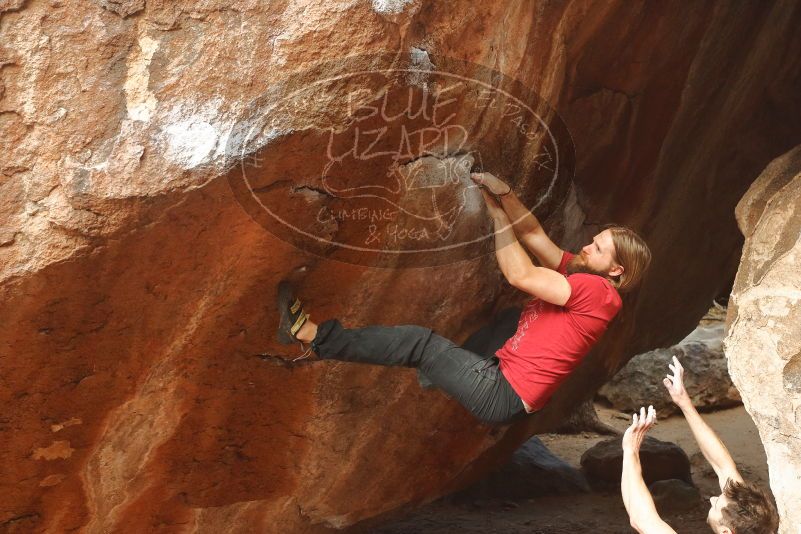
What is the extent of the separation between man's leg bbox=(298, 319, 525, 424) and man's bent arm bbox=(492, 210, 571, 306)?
37 cm

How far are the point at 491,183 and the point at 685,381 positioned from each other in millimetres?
5873

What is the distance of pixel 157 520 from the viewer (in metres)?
3.90

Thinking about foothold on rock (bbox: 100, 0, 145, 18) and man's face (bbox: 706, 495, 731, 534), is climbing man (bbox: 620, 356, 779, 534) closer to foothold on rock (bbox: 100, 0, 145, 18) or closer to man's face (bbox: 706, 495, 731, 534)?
man's face (bbox: 706, 495, 731, 534)

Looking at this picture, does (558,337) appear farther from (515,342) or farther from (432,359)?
(432,359)

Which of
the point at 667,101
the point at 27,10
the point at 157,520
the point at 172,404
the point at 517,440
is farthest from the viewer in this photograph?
the point at 517,440

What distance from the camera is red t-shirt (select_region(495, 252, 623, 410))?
328cm

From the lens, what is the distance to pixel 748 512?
2871 millimetres

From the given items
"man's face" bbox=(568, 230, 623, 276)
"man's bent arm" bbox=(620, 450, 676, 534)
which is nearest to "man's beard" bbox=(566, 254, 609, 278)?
"man's face" bbox=(568, 230, 623, 276)

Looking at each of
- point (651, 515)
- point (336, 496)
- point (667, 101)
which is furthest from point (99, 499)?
point (667, 101)

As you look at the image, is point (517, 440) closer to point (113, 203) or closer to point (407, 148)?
point (407, 148)

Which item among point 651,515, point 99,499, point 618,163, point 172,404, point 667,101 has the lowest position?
point 99,499

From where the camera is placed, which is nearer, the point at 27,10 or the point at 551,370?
the point at 27,10

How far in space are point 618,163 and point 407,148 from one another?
151 centimetres

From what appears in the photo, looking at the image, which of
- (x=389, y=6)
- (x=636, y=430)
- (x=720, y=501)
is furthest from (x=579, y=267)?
(x=389, y=6)
